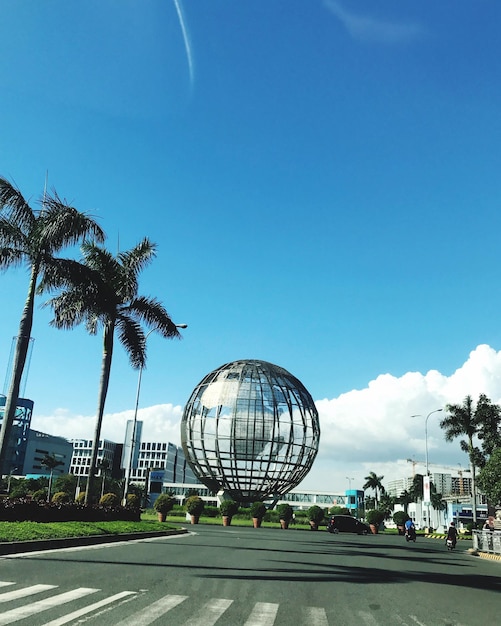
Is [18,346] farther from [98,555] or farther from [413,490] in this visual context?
[413,490]

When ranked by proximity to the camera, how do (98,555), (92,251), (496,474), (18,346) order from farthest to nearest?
(496,474) → (92,251) → (18,346) → (98,555)

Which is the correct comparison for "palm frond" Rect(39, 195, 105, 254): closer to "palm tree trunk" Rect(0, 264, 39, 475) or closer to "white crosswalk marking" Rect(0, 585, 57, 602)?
"palm tree trunk" Rect(0, 264, 39, 475)

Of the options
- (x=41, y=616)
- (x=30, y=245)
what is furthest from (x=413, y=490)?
(x=41, y=616)

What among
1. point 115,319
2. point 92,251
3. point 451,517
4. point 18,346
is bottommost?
point 451,517

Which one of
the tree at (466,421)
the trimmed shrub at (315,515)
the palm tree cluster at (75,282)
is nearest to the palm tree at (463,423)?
the tree at (466,421)

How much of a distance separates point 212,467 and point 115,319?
2696 centimetres

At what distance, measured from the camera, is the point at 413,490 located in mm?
120375

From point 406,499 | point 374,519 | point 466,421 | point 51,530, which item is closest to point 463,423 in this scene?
point 466,421

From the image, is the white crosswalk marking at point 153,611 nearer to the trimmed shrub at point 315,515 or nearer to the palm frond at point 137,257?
the palm frond at point 137,257

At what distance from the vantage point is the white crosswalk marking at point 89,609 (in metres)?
6.12

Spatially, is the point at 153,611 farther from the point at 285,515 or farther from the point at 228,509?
the point at 285,515

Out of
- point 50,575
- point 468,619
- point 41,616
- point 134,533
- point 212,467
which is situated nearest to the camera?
point 41,616

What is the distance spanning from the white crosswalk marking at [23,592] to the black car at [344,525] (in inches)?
1344

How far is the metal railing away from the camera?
23953 mm
